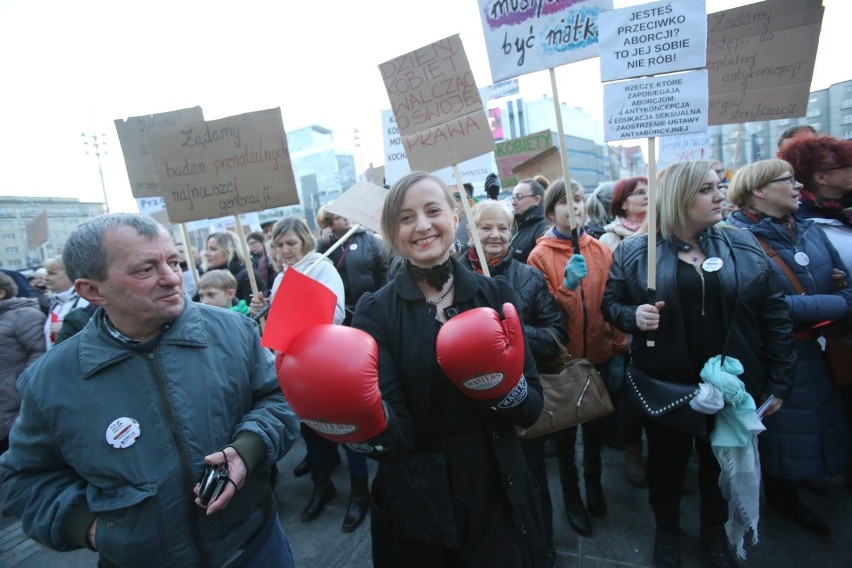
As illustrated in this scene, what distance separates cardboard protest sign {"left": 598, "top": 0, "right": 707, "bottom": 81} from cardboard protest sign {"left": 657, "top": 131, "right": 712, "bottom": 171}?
11.8 feet

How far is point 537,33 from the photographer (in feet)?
8.46

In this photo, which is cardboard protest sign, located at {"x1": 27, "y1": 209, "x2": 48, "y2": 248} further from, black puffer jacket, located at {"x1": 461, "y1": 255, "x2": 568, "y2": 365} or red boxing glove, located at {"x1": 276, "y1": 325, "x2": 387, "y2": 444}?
red boxing glove, located at {"x1": 276, "y1": 325, "x2": 387, "y2": 444}

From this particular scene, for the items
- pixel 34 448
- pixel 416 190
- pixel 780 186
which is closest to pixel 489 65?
pixel 416 190

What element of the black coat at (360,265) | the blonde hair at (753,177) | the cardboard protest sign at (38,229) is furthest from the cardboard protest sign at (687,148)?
the cardboard protest sign at (38,229)

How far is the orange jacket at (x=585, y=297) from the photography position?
286 cm

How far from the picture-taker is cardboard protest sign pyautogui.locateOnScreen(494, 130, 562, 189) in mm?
7012

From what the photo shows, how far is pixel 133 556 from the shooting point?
1.36 metres

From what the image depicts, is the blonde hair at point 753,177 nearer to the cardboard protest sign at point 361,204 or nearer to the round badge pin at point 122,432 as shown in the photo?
the cardboard protest sign at point 361,204

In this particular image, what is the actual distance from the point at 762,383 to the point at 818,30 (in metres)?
3.09

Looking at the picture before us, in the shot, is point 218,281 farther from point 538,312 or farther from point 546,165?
point 546,165

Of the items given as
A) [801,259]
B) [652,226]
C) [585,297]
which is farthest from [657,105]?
[801,259]

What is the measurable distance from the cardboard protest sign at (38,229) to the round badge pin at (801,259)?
9480 mm

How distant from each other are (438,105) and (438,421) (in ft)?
6.74

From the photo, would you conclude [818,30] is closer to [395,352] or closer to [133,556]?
[395,352]
